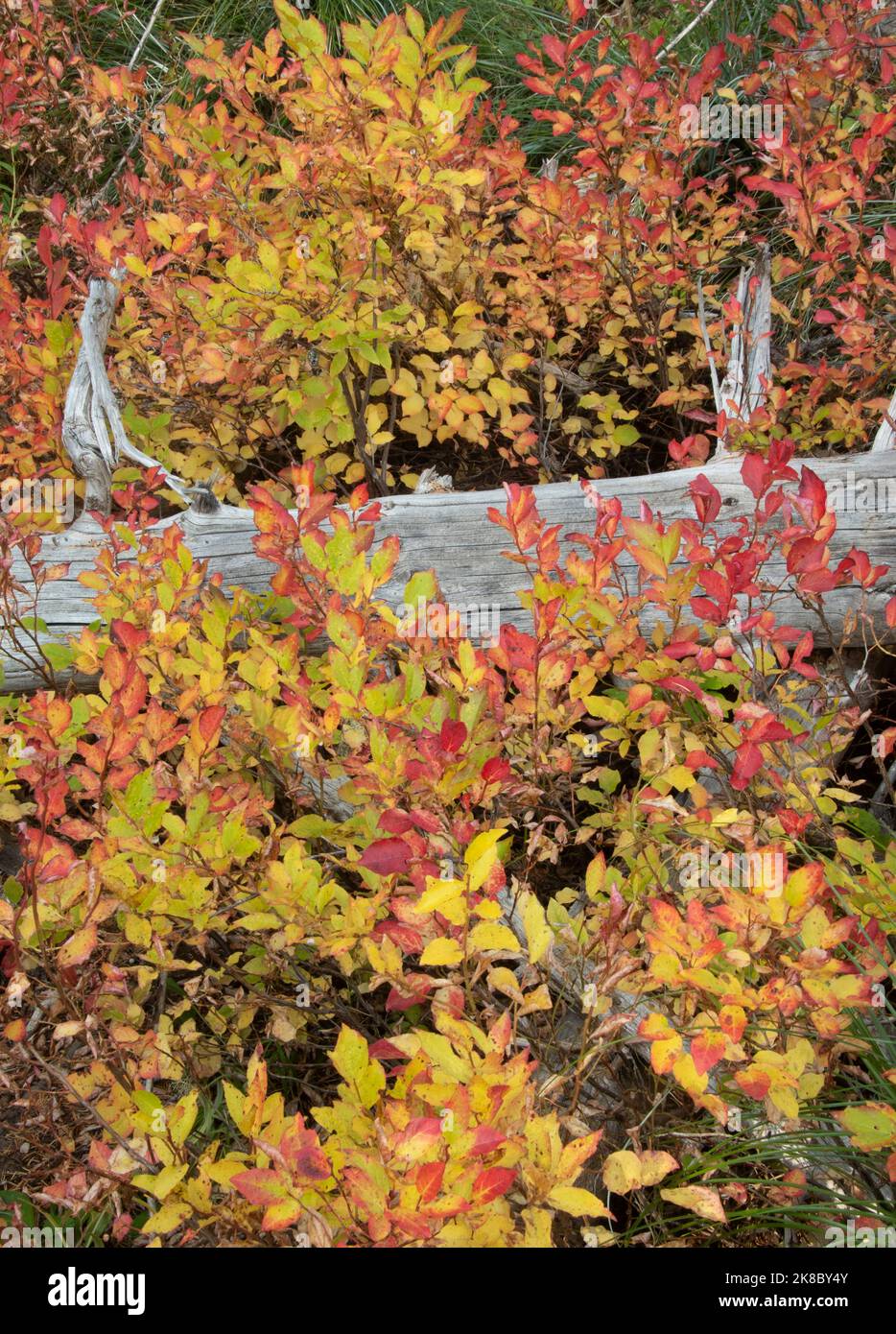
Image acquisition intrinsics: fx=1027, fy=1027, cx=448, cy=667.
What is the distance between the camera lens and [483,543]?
9.07 ft

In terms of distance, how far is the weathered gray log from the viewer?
265 centimetres

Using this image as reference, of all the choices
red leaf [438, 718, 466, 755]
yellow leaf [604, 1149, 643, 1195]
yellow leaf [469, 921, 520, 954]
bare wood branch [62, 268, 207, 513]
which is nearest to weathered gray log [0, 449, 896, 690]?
bare wood branch [62, 268, 207, 513]

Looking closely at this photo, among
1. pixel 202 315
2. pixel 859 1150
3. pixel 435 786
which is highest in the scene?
Result: pixel 202 315

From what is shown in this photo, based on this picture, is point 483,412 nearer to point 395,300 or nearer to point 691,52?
point 395,300

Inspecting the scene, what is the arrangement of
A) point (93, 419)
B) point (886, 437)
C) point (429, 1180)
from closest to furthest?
1. point (429, 1180)
2. point (886, 437)
3. point (93, 419)

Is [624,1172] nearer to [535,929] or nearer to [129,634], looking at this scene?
[535,929]

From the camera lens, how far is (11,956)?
5.47ft

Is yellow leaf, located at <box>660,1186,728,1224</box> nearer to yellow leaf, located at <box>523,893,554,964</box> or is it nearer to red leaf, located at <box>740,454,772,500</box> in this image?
yellow leaf, located at <box>523,893,554,964</box>

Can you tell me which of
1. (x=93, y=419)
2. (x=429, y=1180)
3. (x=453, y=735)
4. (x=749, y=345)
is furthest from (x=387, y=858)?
(x=749, y=345)

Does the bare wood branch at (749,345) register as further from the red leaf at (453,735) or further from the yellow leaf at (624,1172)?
the yellow leaf at (624,1172)

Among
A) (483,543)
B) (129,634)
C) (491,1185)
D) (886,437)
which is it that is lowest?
(491,1185)

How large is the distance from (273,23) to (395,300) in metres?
3.05

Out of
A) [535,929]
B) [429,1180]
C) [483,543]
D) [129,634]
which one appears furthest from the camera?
[483,543]

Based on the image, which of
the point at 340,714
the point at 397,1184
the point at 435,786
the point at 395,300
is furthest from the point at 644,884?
the point at 395,300
